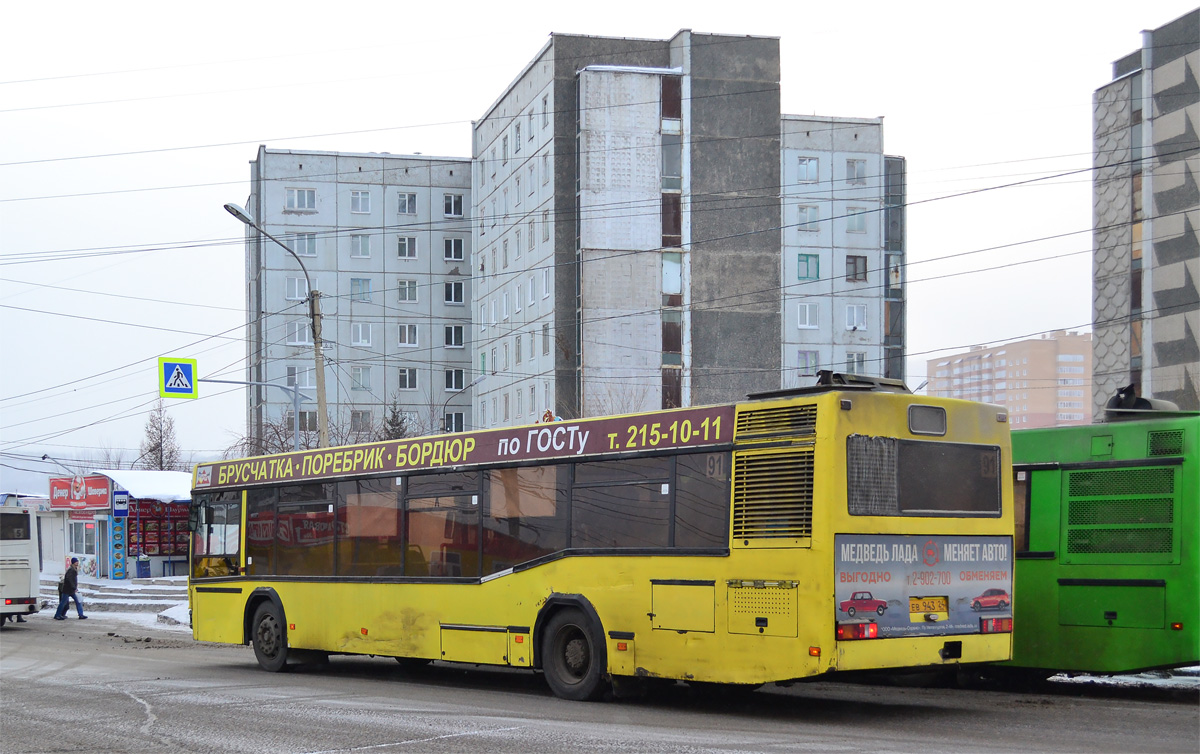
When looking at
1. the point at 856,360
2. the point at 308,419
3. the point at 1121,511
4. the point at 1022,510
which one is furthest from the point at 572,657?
the point at 308,419

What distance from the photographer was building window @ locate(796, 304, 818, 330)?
7419cm

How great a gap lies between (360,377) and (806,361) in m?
26.2

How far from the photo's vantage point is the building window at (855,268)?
249 feet

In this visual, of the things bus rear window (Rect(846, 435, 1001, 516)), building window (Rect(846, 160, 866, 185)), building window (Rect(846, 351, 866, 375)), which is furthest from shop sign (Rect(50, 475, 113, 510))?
building window (Rect(846, 160, 866, 185))

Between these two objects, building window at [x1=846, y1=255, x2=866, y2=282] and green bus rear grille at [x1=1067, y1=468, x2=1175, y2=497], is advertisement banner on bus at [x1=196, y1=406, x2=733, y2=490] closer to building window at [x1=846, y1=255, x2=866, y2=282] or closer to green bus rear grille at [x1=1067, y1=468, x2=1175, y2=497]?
green bus rear grille at [x1=1067, y1=468, x2=1175, y2=497]

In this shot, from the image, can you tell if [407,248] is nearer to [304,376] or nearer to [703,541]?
[304,376]

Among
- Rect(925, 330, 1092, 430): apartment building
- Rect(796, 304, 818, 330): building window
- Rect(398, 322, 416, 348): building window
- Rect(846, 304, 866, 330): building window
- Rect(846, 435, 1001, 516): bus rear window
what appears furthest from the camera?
Rect(925, 330, 1092, 430): apartment building

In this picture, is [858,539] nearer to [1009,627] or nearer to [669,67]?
[1009,627]

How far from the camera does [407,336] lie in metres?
77.8

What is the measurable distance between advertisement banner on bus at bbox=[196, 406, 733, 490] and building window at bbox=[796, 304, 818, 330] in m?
57.4

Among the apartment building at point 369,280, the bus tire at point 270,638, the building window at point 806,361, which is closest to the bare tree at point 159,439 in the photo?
the apartment building at point 369,280

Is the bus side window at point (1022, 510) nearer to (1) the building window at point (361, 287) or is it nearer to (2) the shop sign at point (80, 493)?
(2) the shop sign at point (80, 493)

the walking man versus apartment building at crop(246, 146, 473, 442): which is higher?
apartment building at crop(246, 146, 473, 442)

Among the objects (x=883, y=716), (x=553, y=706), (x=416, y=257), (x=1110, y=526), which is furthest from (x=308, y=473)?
(x=416, y=257)
